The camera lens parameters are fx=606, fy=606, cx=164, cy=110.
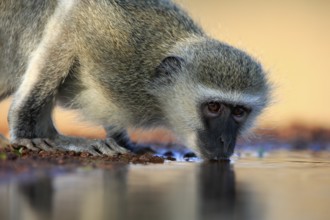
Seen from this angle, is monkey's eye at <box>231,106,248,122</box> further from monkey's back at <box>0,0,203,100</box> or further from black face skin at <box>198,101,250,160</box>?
monkey's back at <box>0,0,203,100</box>

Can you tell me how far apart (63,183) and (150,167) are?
1439 millimetres

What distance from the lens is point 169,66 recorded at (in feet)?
18.9

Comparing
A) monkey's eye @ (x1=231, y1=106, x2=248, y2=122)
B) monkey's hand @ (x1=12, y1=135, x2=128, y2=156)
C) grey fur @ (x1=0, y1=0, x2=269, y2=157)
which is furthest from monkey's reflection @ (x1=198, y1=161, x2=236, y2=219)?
monkey's hand @ (x1=12, y1=135, x2=128, y2=156)

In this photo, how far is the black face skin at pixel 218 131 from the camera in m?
5.31

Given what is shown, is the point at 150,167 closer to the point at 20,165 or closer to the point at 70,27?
the point at 20,165

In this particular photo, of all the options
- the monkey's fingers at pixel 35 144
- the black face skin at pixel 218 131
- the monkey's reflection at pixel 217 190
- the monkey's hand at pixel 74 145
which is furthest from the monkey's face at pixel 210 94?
the monkey's fingers at pixel 35 144

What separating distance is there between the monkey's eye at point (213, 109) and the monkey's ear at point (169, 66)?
0.50m

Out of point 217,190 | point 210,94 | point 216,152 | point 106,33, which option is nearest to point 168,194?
point 217,190

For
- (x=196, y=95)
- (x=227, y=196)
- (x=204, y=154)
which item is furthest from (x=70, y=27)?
(x=227, y=196)

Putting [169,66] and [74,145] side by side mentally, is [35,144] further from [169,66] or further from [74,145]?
[169,66]

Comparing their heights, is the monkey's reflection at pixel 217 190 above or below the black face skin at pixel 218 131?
below

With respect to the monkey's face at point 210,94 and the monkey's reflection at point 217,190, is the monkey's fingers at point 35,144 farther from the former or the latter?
the monkey's reflection at point 217,190

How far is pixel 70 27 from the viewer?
5.80 meters

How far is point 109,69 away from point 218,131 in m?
1.19
